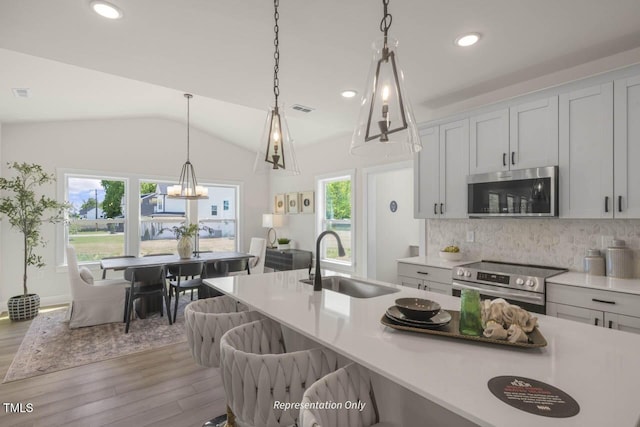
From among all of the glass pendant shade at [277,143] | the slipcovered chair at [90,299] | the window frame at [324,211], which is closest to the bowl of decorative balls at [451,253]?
the window frame at [324,211]

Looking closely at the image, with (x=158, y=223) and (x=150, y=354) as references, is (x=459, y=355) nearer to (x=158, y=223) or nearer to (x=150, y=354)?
(x=150, y=354)

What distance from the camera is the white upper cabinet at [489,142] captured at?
2955 mm

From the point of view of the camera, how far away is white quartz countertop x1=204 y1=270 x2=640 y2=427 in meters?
0.82

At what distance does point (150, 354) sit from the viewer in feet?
10.8

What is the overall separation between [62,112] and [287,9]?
456cm

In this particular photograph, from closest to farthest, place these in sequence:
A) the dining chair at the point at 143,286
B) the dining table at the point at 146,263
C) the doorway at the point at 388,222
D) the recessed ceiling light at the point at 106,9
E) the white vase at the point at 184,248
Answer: the recessed ceiling light at the point at 106,9 → the dining chair at the point at 143,286 → the dining table at the point at 146,263 → the white vase at the point at 184,248 → the doorway at the point at 388,222

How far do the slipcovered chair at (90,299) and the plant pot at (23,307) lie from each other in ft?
2.05

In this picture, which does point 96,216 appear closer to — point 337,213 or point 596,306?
point 337,213

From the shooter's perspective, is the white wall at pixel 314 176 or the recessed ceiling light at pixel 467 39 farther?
the white wall at pixel 314 176

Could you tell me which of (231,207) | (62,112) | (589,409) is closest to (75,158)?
(62,112)

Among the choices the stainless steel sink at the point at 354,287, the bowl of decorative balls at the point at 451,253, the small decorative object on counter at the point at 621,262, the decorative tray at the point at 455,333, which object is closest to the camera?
the decorative tray at the point at 455,333

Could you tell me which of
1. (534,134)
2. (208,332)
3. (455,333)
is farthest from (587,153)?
(208,332)

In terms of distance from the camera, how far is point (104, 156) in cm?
552

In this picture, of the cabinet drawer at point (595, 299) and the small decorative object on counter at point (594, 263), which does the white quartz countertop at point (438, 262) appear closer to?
the cabinet drawer at point (595, 299)
